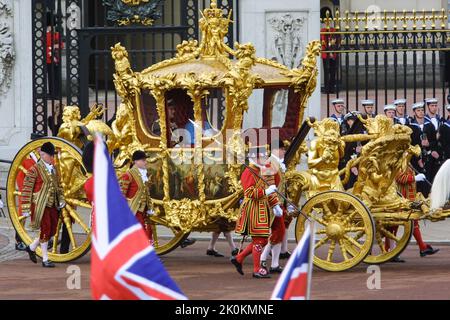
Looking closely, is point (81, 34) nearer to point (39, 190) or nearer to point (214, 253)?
point (214, 253)

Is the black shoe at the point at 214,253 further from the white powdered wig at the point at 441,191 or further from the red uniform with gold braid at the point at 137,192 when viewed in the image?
the white powdered wig at the point at 441,191

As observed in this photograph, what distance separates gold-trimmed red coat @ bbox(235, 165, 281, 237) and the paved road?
460mm

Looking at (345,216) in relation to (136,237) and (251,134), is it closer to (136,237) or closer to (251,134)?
(251,134)

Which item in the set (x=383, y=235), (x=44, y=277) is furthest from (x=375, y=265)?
(x=44, y=277)

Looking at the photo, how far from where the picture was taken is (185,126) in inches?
595

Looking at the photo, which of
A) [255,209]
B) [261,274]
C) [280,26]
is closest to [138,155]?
[255,209]

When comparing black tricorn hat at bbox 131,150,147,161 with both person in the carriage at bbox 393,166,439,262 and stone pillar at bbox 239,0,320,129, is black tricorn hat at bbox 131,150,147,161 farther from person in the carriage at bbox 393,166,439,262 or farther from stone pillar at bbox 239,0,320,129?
stone pillar at bbox 239,0,320,129

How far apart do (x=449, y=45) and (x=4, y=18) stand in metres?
6.22

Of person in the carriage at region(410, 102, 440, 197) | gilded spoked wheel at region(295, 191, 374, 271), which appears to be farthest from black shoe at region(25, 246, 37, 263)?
person in the carriage at region(410, 102, 440, 197)

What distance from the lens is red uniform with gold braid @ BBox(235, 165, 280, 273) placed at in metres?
13.9

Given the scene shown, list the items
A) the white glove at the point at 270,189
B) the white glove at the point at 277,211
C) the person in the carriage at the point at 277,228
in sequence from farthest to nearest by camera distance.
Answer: the person in the carriage at the point at 277,228
the white glove at the point at 277,211
the white glove at the point at 270,189

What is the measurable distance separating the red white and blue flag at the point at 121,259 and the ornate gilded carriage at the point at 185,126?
7643mm

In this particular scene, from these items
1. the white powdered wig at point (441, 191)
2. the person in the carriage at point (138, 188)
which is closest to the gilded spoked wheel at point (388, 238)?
the white powdered wig at point (441, 191)

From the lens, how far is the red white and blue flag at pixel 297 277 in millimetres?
6809
